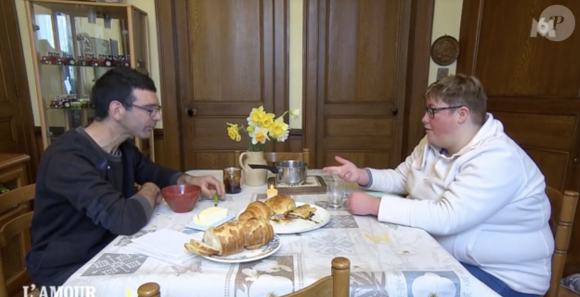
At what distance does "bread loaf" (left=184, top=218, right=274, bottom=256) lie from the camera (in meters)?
0.83

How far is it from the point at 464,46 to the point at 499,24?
13.8 inches

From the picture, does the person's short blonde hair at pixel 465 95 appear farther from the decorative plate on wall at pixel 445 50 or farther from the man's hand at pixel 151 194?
the decorative plate on wall at pixel 445 50

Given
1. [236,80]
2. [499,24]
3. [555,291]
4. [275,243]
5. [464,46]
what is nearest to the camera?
[275,243]

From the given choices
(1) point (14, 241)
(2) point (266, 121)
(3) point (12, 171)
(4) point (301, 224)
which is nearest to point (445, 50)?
(2) point (266, 121)

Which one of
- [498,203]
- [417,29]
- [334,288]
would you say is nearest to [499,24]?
[417,29]

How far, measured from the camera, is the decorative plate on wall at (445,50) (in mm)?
2740

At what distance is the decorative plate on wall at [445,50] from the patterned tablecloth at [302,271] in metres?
2.22

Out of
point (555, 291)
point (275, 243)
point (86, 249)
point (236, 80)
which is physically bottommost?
point (555, 291)

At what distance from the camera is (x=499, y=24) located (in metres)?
2.34

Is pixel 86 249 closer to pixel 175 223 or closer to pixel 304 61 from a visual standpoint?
pixel 175 223

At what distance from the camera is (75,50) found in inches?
97.0

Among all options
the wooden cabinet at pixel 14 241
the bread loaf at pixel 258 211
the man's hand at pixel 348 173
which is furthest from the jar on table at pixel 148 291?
the wooden cabinet at pixel 14 241

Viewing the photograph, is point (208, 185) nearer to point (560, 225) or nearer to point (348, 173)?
point (348, 173)

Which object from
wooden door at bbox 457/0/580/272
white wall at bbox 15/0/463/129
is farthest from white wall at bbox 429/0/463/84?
wooden door at bbox 457/0/580/272
